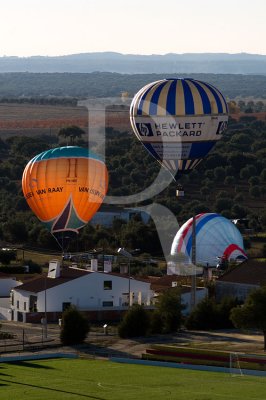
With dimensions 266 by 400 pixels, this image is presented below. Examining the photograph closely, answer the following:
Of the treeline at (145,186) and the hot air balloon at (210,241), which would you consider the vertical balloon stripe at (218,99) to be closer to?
the hot air balloon at (210,241)

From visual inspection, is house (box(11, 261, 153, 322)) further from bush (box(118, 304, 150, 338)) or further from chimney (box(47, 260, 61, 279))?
bush (box(118, 304, 150, 338))

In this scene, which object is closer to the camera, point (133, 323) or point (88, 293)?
point (133, 323)

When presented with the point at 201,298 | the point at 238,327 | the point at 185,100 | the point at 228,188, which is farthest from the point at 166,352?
the point at 228,188

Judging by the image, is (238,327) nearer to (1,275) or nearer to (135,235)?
(1,275)

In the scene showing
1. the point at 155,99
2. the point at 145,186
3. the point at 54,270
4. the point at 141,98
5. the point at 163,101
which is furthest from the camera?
the point at 145,186

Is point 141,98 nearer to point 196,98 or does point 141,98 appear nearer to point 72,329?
point 196,98

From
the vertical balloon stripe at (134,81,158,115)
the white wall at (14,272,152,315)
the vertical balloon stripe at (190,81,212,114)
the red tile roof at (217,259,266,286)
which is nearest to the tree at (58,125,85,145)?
the vertical balloon stripe at (134,81,158,115)

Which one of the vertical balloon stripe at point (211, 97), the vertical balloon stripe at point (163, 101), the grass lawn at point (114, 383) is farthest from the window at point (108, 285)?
the grass lawn at point (114, 383)

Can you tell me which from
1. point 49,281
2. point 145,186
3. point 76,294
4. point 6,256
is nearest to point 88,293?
point 76,294
